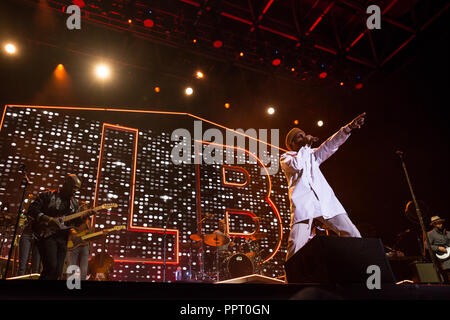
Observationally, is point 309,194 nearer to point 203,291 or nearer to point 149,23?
point 203,291

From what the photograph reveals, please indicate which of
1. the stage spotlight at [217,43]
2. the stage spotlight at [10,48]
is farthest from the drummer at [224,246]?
the stage spotlight at [10,48]

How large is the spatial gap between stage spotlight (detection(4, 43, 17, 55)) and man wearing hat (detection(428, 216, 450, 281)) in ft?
33.4

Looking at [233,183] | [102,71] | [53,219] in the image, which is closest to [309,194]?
[53,219]

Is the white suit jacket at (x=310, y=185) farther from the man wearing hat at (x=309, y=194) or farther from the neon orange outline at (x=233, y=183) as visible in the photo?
the neon orange outline at (x=233, y=183)

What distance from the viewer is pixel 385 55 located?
25.2 feet

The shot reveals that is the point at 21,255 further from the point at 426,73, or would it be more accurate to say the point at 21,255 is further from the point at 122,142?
the point at 426,73

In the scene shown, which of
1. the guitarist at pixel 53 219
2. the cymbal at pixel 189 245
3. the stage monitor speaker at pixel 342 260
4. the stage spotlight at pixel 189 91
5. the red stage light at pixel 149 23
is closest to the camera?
the stage monitor speaker at pixel 342 260

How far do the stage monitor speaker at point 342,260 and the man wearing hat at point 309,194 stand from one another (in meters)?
1.34

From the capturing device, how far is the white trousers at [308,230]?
3480 mm
